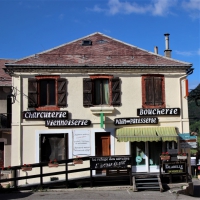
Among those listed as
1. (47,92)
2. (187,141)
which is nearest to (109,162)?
(187,141)

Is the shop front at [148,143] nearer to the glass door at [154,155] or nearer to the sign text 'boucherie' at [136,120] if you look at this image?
the glass door at [154,155]

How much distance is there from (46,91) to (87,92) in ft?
7.17

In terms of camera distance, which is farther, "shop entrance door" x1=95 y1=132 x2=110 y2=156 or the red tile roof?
the red tile roof

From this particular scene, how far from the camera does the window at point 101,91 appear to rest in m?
16.9

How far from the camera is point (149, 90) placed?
17.2 meters

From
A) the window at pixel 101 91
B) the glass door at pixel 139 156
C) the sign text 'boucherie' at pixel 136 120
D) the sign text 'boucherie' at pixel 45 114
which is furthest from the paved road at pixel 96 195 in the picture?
the window at pixel 101 91

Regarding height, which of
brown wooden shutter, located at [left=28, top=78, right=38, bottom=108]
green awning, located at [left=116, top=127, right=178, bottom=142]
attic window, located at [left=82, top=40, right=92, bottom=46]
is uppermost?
attic window, located at [left=82, top=40, right=92, bottom=46]

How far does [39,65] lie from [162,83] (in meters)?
6.54

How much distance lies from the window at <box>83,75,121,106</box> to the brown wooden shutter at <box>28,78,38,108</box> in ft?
8.15

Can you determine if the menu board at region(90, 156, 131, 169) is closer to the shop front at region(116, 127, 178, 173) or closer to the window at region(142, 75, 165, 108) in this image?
the shop front at region(116, 127, 178, 173)

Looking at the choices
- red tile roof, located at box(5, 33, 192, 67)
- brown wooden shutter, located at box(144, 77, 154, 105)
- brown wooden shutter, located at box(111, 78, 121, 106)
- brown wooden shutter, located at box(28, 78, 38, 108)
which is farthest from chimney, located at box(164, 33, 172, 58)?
brown wooden shutter, located at box(28, 78, 38, 108)

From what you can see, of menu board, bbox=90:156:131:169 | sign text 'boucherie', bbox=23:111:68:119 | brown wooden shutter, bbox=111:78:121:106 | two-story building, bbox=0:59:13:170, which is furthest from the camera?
two-story building, bbox=0:59:13:170

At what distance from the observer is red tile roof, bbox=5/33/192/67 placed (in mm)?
17188

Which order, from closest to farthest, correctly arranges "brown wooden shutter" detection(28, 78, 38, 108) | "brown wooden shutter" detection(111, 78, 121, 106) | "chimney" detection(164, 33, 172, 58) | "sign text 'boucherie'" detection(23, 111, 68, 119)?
"sign text 'boucherie'" detection(23, 111, 68, 119) < "brown wooden shutter" detection(28, 78, 38, 108) < "brown wooden shutter" detection(111, 78, 121, 106) < "chimney" detection(164, 33, 172, 58)
